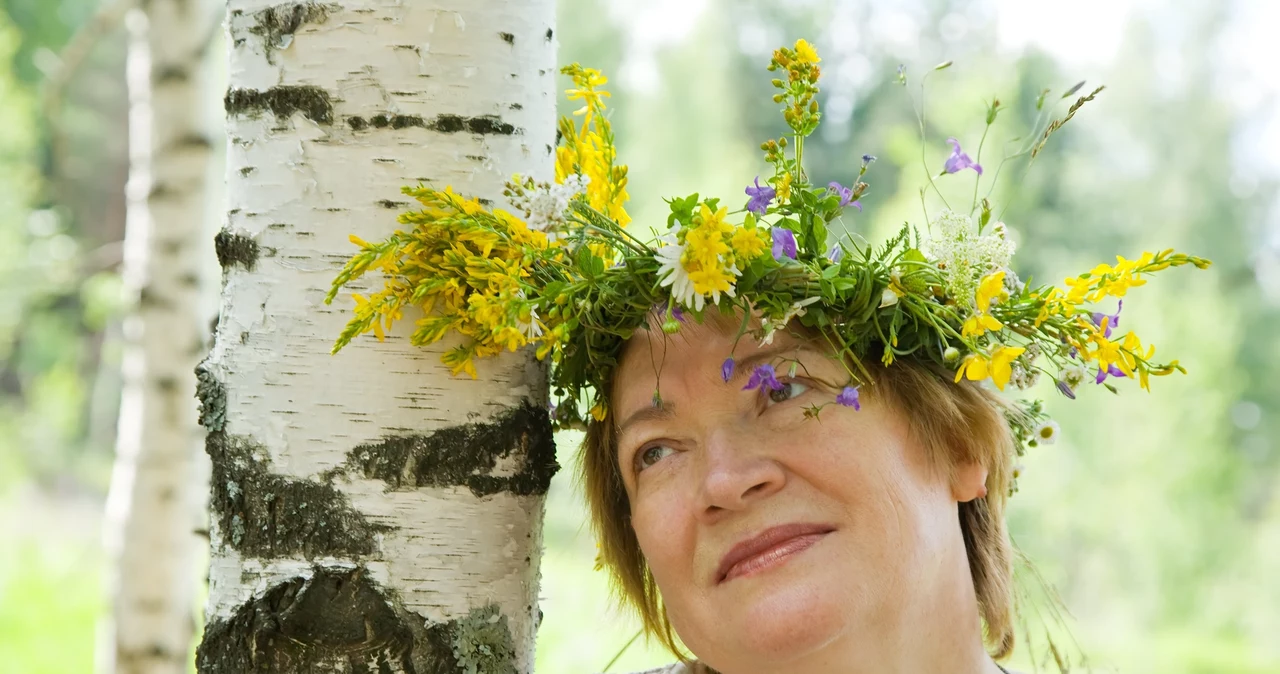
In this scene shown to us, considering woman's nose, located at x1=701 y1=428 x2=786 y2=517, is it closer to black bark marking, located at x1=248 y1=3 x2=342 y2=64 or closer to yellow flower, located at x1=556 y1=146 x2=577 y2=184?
yellow flower, located at x1=556 y1=146 x2=577 y2=184

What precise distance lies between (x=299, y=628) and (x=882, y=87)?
18175 millimetres

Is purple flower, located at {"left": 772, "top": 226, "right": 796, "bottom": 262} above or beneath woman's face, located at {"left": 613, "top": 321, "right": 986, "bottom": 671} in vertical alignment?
above

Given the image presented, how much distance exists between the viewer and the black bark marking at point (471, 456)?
1.52 meters

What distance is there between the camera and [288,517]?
1.51 m

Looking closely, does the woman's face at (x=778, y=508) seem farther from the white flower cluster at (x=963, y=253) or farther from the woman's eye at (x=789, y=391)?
the white flower cluster at (x=963, y=253)

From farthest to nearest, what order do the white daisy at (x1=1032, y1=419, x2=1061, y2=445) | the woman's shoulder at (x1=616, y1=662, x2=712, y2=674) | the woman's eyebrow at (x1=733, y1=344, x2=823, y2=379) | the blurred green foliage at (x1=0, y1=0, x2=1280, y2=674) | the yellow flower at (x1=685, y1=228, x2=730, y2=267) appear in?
the blurred green foliage at (x1=0, y1=0, x2=1280, y2=674), the woman's shoulder at (x1=616, y1=662, x2=712, y2=674), the white daisy at (x1=1032, y1=419, x2=1061, y2=445), the woman's eyebrow at (x1=733, y1=344, x2=823, y2=379), the yellow flower at (x1=685, y1=228, x2=730, y2=267)

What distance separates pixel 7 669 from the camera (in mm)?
6902

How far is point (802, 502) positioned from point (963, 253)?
1.37ft

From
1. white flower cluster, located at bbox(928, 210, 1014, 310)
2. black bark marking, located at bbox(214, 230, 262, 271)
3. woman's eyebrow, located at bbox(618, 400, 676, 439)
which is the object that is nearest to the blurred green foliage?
black bark marking, located at bbox(214, 230, 262, 271)

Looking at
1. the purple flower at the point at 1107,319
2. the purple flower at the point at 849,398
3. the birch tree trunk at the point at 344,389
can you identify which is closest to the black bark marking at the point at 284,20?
the birch tree trunk at the point at 344,389

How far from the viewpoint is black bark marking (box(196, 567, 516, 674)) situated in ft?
4.89

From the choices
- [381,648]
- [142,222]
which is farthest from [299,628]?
[142,222]

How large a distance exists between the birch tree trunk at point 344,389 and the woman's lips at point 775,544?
0.36m

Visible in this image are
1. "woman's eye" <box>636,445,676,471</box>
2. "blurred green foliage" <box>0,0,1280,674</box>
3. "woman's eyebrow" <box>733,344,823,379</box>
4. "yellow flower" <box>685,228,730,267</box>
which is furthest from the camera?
"blurred green foliage" <box>0,0,1280,674</box>
